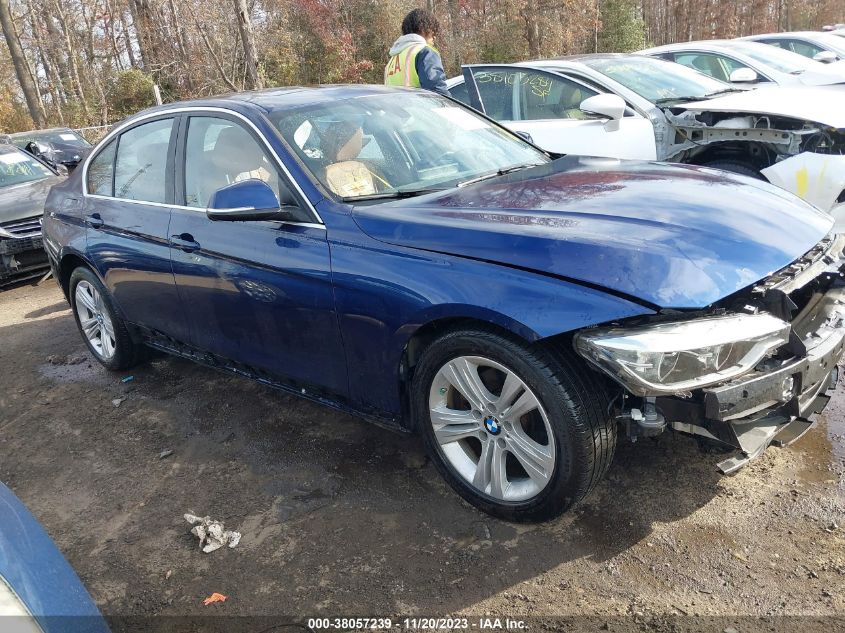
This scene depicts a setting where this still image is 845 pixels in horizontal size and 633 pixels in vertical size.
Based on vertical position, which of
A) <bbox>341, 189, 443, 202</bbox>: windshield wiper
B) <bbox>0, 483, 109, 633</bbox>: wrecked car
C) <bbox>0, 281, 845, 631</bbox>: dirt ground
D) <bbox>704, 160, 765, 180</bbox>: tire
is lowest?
<bbox>0, 281, 845, 631</bbox>: dirt ground

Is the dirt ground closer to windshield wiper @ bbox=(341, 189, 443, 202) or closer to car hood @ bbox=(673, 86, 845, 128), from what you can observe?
windshield wiper @ bbox=(341, 189, 443, 202)

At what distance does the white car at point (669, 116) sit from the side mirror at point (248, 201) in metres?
2.83

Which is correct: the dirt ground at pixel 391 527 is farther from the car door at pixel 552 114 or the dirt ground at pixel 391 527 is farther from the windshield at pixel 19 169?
the windshield at pixel 19 169

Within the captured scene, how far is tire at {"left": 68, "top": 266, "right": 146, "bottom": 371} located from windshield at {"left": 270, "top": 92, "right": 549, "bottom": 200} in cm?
207

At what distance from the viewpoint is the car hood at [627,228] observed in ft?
7.77

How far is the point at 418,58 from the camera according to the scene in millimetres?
5930

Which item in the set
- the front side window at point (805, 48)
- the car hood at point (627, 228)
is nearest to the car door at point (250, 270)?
the car hood at point (627, 228)

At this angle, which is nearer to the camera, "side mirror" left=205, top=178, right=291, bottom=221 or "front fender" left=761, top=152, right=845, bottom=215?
"side mirror" left=205, top=178, right=291, bottom=221

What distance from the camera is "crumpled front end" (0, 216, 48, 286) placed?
740 cm

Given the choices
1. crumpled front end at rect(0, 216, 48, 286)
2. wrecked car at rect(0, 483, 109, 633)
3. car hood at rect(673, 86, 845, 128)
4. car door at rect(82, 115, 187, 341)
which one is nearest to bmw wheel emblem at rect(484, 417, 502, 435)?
wrecked car at rect(0, 483, 109, 633)

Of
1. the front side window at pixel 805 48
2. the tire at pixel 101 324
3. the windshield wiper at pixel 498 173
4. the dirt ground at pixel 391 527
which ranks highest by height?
the windshield wiper at pixel 498 173

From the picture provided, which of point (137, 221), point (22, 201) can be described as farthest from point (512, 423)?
point (22, 201)

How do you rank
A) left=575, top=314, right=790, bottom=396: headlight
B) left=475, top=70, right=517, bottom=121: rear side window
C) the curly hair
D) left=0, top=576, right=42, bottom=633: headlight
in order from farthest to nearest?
left=475, top=70, right=517, bottom=121: rear side window, the curly hair, left=575, top=314, right=790, bottom=396: headlight, left=0, top=576, right=42, bottom=633: headlight

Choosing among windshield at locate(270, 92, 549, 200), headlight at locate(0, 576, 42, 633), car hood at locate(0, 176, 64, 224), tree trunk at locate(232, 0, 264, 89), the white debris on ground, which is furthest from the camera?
tree trunk at locate(232, 0, 264, 89)
